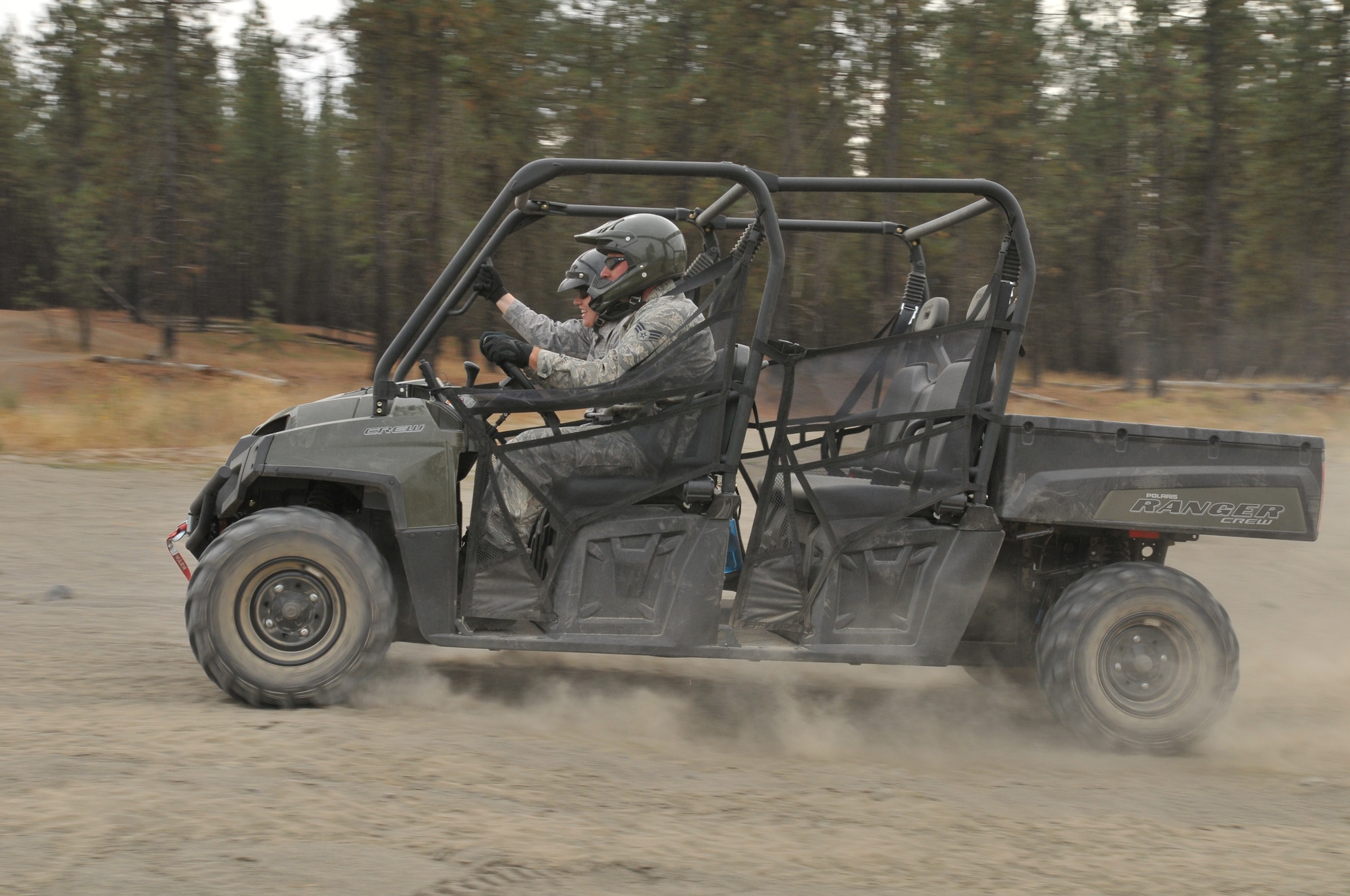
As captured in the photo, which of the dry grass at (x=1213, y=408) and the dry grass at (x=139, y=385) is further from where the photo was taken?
the dry grass at (x=1213, y=408)

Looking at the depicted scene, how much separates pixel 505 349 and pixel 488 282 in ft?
1.45

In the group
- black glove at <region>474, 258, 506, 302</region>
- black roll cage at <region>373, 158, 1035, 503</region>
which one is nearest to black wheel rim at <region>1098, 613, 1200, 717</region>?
black roll cage at <region>373, 158, 1035, 503</region>

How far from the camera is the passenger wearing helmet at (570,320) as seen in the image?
17.0 feet

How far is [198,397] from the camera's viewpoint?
17.9m

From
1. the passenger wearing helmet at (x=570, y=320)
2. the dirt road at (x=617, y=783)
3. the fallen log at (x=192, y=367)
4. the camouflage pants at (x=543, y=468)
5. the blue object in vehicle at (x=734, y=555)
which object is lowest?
the dirt road at (x=617, y=783)

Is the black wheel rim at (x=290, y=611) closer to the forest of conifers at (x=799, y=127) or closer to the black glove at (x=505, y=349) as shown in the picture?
the black glove at (x=505, y=349)

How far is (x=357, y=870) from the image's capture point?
126 inches

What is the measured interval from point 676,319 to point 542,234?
1597cm

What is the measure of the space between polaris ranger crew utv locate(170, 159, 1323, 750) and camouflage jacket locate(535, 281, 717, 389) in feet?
0.16

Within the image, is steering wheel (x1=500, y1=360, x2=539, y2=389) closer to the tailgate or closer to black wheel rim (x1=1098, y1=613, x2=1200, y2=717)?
the tailgate

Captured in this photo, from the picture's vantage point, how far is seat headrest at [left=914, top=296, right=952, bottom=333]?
5.52m

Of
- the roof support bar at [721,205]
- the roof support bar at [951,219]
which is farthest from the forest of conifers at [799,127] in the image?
the roof support bar at [721,205]

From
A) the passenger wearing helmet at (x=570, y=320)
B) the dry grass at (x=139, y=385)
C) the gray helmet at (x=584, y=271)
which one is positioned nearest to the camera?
the passenger wearing helmet at (x=570, y=320)

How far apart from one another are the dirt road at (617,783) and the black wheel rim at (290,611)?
24 cm
